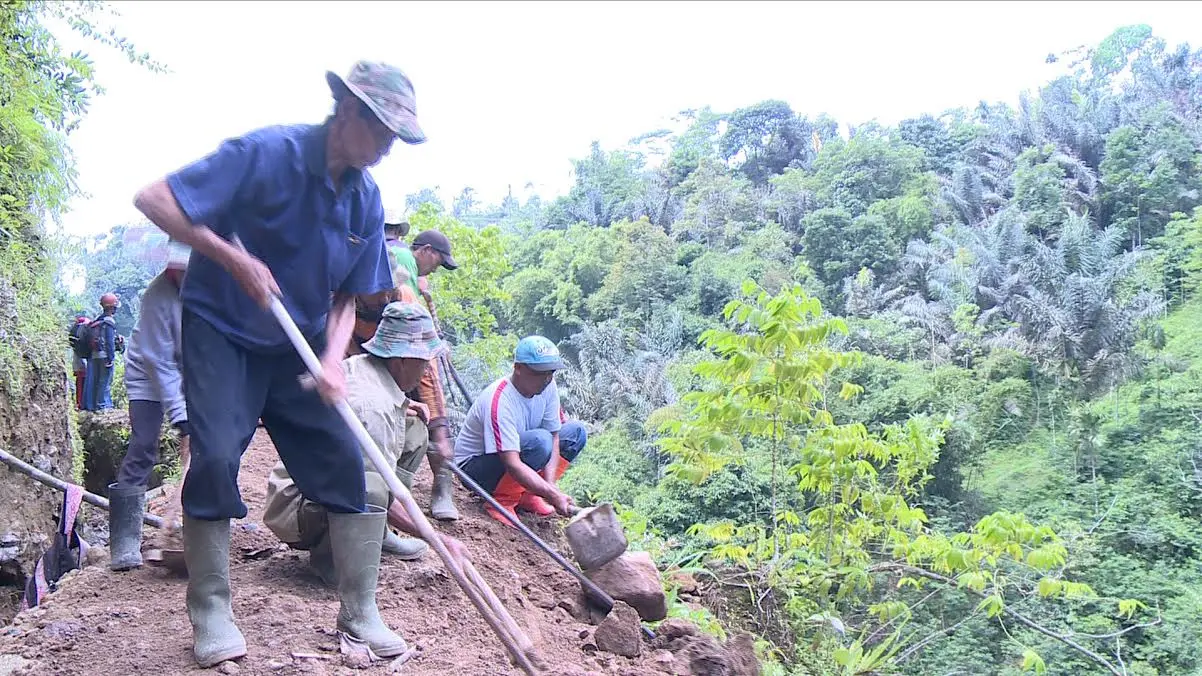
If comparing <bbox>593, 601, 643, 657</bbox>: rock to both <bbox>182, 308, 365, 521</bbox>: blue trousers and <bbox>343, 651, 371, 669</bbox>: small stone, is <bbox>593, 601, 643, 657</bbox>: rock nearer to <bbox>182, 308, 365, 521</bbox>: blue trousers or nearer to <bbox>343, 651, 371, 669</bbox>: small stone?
<bbox>343, 651, 371, 669</bbox>: small stone

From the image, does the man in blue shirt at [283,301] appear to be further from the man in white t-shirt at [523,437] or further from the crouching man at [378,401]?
the man in white t-shirt at [523,437]

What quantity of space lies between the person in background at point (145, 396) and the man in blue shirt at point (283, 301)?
1.16m

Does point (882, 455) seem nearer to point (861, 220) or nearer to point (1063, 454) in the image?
point (1063, 454)

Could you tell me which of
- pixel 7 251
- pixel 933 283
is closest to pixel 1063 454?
pixel 933 283

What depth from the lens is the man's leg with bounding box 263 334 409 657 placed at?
2520 mm

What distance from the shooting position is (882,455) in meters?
5.43

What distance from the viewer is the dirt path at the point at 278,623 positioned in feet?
8.38

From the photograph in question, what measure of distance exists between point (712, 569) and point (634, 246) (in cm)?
2631

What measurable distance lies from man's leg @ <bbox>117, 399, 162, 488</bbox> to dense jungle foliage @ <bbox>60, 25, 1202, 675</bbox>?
0.62 metres

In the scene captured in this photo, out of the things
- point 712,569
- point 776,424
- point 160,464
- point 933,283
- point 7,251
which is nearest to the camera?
point 776,424

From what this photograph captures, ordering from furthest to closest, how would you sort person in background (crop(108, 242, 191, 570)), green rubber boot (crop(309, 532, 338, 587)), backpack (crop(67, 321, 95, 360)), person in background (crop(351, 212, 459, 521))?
1. backpack (crop(67, 321, 95, 360))
2. person in background (crop(351, 212, 459, 521))
3. person in background (crop(108, 242, 191, 570))
4. green rubber boot (crop(309, 532, 338, 587))

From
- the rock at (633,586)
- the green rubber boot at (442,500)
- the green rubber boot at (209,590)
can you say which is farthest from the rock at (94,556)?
the rock at (633,586)

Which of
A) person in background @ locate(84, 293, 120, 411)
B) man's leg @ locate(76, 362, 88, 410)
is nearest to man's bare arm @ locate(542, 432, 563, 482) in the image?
person in background @ locate(84, 293, 120, 411)

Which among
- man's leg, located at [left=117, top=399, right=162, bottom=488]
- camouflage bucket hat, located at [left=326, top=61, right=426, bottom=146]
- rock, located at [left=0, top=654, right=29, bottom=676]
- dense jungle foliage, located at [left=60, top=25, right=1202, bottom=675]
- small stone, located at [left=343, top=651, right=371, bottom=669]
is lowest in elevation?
dense jungle foliage, located at [left=60, top=25, right=1202, bottom=675]
